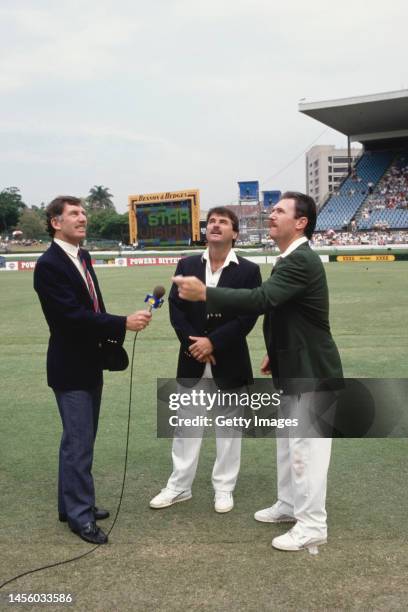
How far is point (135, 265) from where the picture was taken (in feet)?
137

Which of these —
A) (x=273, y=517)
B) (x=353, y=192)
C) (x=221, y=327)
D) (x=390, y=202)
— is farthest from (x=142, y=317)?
(x=353, y=192)

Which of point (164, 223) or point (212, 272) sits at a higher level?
point (164, 223)

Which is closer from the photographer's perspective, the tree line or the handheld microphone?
the handheld microphone

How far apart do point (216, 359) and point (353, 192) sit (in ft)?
186

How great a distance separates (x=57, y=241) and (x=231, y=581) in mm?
2160

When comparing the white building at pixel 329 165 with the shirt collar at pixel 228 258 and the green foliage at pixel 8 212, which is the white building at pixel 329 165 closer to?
the green foliage at pixel 8 212

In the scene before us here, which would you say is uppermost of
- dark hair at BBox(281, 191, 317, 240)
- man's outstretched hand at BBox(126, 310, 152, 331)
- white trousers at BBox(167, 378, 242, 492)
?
dark hair at BBox(281, 191, 317, 240)

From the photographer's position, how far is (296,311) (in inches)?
134

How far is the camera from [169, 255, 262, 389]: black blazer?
394cm

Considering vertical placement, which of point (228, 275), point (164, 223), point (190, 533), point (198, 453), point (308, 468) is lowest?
point (190, 533)

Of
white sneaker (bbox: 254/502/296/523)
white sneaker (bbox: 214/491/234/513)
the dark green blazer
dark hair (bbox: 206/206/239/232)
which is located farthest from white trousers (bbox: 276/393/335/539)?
dark hair (bbox: 206/206/239/232)

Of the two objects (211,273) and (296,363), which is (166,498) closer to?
(296,363)

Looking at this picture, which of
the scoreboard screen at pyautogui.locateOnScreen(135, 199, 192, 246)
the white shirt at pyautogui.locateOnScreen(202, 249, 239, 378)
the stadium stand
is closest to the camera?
the white shirt at pyautogui.locateOnScreen(202, 249, 239, 378)

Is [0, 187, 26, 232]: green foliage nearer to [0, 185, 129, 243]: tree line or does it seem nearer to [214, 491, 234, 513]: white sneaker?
[0, 185, 129, 243]: tree line
